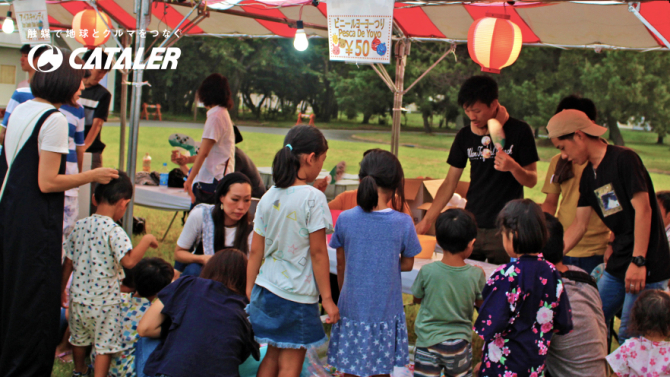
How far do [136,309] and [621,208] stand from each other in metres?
2.24

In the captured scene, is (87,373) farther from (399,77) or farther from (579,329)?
(399,77)

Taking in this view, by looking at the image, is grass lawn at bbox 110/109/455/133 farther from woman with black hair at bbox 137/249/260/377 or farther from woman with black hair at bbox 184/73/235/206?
woman with black hair at bbox 137/249/260/377

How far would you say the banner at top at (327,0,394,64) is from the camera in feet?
9.84

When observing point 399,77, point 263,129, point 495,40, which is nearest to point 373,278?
point 495,40

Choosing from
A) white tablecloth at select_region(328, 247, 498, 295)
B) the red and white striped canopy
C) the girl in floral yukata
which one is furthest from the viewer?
the red and white striped canopy

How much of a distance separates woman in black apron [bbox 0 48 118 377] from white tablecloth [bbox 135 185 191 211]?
262cm

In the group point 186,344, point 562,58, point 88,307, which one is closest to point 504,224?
point 186,344

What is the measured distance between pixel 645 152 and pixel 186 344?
20382 mm

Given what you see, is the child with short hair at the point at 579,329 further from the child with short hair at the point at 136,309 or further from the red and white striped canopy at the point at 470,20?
the red and white striped canopy at the point at 470,20

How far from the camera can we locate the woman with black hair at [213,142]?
3.74 m

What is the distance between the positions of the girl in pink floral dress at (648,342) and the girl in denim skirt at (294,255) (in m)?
1.14

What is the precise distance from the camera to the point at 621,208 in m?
2.35

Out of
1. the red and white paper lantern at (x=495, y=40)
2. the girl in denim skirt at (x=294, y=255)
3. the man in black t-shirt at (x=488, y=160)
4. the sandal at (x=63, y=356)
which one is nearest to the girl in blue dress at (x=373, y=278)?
the girl in denim skirt at (x=294, y=255)

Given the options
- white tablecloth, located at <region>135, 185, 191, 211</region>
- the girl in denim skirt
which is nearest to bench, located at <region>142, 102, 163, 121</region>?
white tablecloth, located at <region>135, 185, 191, 211</region>
